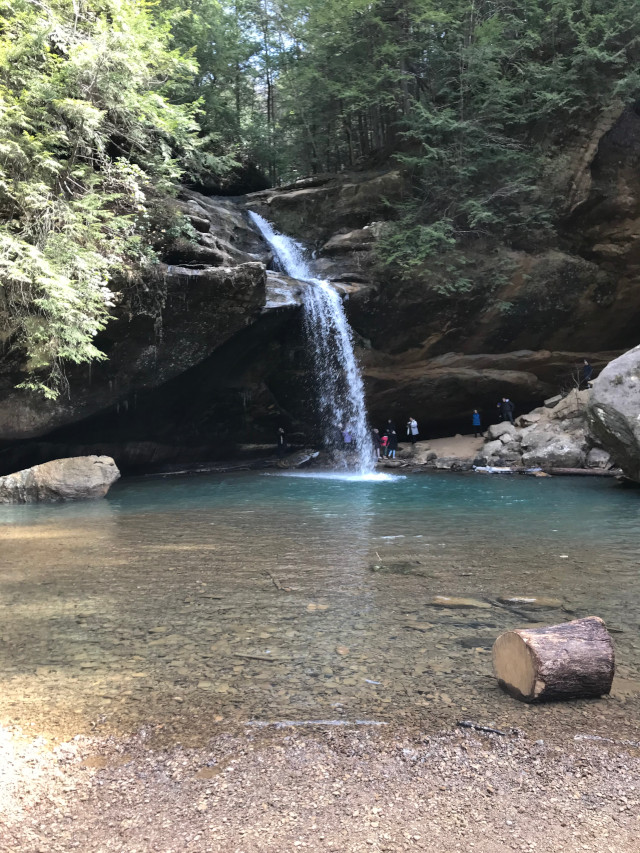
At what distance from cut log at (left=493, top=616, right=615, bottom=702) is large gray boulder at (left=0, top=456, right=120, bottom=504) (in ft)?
46.3

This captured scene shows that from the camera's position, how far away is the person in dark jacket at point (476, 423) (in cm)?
2428

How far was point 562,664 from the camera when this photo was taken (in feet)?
11.9

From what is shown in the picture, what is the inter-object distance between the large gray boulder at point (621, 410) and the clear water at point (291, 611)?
2.60 metres

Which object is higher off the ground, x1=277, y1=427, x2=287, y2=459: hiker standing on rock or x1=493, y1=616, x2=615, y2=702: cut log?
x1=277, y1=427, x2=287, y2=459: hiker standing on rock

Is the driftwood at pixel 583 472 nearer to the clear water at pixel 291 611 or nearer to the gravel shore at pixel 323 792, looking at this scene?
the clear water at pixel 291 611

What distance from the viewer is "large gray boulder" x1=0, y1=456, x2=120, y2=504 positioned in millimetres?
15312

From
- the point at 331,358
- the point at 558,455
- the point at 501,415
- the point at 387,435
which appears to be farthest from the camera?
the point at 501,415

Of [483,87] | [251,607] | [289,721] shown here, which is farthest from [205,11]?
[289,721]

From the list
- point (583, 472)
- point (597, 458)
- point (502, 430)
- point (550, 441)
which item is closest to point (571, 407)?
point (550, 441)

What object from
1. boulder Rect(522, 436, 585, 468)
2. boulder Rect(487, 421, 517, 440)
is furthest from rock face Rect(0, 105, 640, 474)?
boulder Rect(487, 421, 517, 440)

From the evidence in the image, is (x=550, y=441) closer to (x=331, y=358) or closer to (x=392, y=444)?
(x=392, y=444)

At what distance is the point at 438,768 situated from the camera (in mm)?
3008

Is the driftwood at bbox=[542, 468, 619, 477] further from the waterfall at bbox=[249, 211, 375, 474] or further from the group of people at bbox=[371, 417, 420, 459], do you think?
the waterfall at bbox=[249, 211, 375, 474]

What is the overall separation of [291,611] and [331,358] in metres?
17.1
